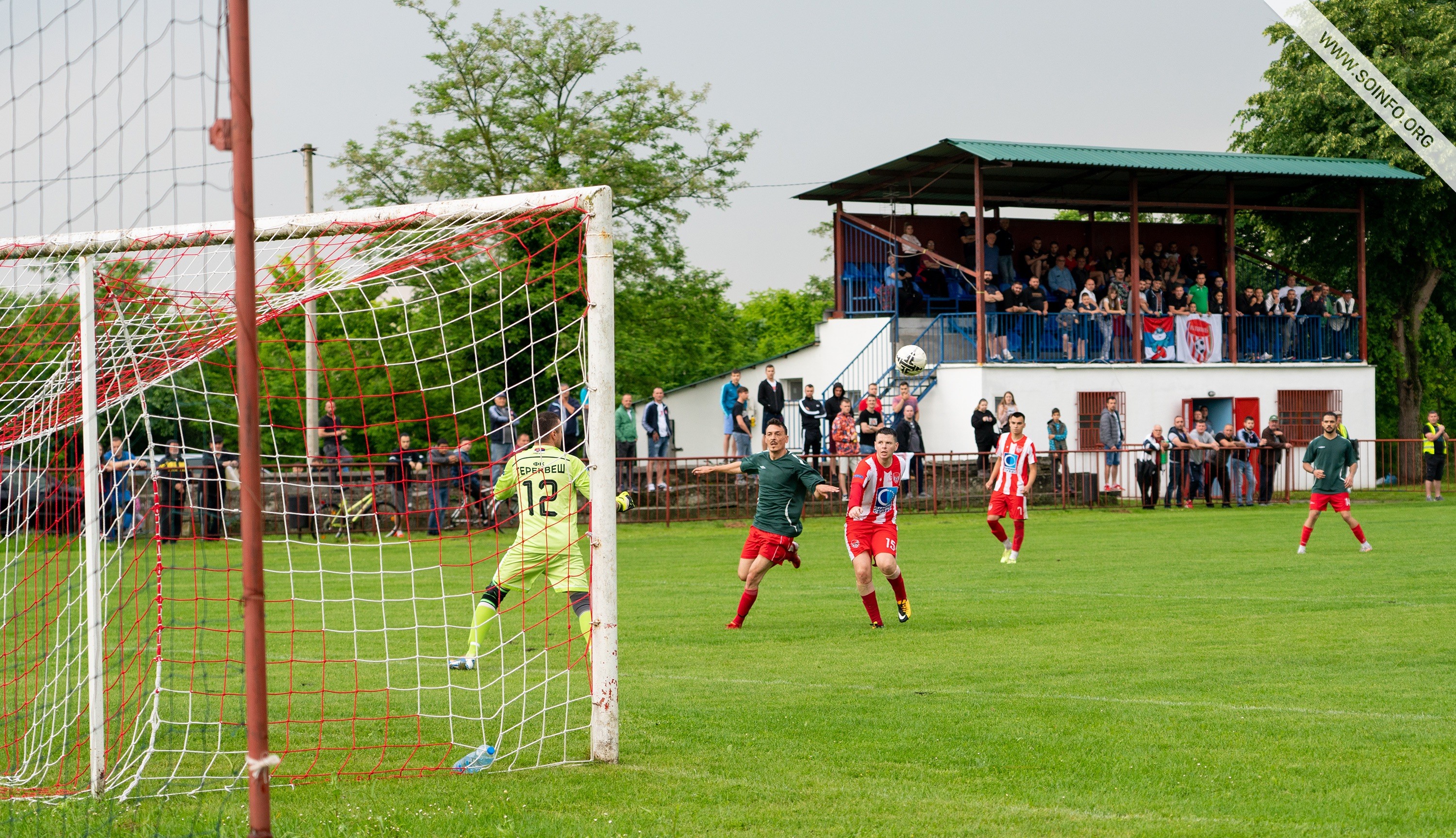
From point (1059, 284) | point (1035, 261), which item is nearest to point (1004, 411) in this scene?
point (1059, 284)

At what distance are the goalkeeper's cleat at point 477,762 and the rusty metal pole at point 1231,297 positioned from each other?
2738cm

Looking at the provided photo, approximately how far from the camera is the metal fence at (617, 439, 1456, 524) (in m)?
23.2

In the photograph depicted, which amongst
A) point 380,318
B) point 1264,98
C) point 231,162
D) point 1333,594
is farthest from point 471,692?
point 1264,98

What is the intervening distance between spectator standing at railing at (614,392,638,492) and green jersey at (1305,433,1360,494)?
34.2ft

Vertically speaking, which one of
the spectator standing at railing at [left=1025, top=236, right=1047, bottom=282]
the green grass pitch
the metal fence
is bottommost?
the green grass pitch

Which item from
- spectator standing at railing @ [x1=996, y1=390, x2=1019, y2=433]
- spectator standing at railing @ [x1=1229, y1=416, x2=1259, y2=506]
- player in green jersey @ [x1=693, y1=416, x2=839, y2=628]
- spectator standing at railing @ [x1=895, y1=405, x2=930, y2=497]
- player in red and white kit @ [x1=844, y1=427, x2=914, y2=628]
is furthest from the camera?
spectator standing at railing @ [x1=1229, y1=416, x2=1259, y2=506]

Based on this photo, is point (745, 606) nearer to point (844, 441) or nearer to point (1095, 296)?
point (844, 441)

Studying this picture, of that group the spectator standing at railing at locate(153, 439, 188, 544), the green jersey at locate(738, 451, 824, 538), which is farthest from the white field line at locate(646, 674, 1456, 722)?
the spectator standing at railing at locate(153, 439, 188, 544)

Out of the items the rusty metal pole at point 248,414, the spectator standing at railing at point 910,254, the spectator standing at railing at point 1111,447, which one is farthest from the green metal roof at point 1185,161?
the rusty metal pole at point 248,414

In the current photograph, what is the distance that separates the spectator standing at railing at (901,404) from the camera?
2509 centimetres

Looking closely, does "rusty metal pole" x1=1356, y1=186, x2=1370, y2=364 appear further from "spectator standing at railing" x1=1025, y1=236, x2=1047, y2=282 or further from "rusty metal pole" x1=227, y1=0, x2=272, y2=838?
"rusty metal pole" x1=227, y1=0, x2=272, y2=838

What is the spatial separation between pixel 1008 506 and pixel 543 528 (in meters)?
8.92

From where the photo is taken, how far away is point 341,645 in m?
10.7

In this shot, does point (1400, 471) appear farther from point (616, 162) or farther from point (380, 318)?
point (380, 318)
